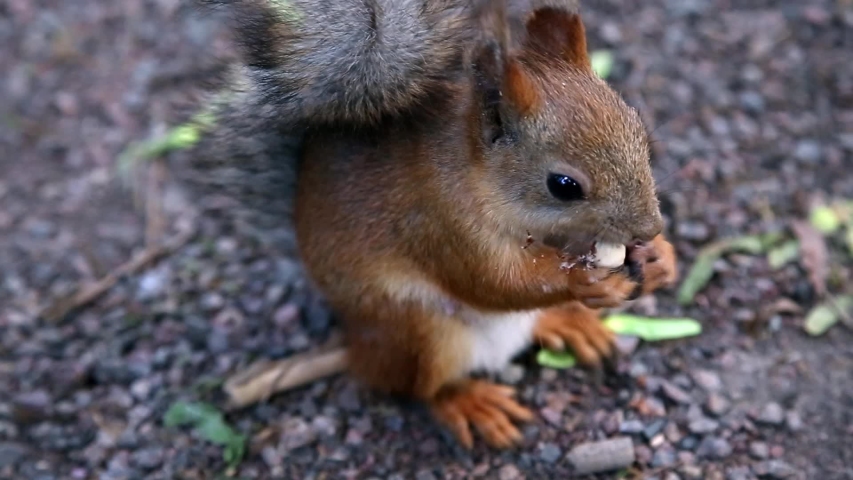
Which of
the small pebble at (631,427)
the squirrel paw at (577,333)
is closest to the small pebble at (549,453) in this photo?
the small pebble at (631,427)

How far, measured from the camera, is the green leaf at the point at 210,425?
8.29 feet

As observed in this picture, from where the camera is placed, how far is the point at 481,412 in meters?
2.51

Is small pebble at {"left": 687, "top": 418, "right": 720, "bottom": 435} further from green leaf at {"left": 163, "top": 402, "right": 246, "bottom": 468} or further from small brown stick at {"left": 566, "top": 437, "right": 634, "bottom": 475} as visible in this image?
green leaf at {"left": 163, "top": 402, "right": 246, "bottom": 468}

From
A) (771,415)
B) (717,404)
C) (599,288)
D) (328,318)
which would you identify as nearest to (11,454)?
(328,318)

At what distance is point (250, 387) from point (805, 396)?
1.47 meters

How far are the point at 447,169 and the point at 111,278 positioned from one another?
4.73ft

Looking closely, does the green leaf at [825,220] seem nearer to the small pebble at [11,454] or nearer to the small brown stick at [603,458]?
the small brown stick at [603,458]

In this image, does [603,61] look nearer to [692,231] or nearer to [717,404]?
[692,231]

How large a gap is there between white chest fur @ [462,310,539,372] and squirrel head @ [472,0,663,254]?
1.11 feet

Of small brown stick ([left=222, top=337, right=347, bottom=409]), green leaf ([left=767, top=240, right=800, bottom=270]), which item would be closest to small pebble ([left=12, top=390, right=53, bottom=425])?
small brown stick ([left=222, top=337, right=347, bottom=409])

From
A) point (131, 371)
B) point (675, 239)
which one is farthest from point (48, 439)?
point (675, 239)

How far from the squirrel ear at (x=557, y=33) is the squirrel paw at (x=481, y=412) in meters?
0.92

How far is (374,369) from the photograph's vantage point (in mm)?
2469

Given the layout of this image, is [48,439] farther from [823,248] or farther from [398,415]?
[823,248]
